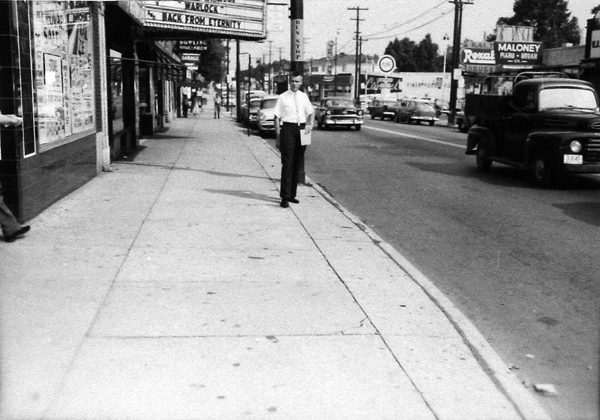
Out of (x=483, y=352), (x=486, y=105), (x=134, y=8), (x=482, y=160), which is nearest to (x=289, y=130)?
(x=483, y=352)

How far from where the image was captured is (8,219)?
7457 millimetres

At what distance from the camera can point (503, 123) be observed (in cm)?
1573

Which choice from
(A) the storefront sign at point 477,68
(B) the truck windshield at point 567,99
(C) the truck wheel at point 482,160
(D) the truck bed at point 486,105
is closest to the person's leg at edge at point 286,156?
(B) the truck windshield at point 567,99

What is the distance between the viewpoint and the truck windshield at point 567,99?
Answer: 1465 centimetres

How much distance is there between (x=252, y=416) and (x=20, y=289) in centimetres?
297

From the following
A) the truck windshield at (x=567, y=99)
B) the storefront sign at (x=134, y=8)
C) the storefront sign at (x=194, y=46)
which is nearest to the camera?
the truck windshield at (x=567, y=99)

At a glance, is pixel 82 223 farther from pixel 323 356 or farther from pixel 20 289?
pixel 323 356

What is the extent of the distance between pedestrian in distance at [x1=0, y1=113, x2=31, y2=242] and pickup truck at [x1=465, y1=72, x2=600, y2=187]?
9636mm

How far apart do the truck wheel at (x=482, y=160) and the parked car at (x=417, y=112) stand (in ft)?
104

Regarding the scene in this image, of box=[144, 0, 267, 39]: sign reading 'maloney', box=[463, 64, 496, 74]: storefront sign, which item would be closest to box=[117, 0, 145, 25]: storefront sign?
box=[144, 0, 267, 39]: sign reading 'maloney'

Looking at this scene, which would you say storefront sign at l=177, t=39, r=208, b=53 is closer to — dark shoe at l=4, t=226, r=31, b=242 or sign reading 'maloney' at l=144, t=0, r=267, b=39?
sign reading 'maloney' at l=144, t=0, r=267, b=39

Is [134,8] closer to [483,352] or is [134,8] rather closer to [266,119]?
[266,119]

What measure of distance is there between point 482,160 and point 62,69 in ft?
32.2

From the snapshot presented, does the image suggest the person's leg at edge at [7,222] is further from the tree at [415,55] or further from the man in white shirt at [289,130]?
the tree at [415,55]
